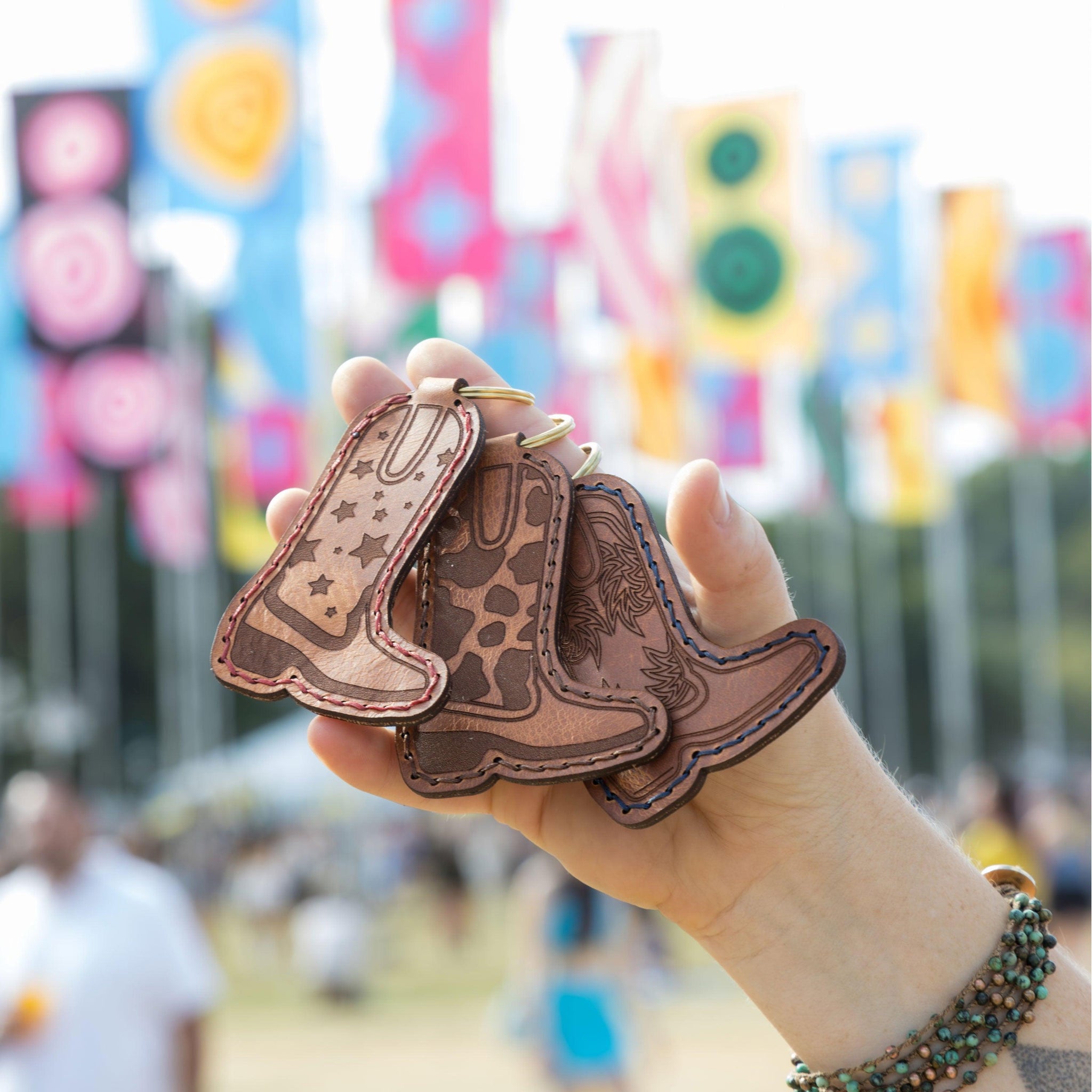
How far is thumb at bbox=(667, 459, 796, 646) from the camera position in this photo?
5.12 ft

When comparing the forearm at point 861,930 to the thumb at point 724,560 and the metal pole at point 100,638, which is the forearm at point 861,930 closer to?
the thumb at point 724,560

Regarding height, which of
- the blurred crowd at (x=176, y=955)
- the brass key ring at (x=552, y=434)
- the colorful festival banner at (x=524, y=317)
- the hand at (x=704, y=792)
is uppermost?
the colorful festival banner at (x=524, y=317)

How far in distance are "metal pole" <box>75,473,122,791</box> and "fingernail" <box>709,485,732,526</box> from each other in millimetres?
31038

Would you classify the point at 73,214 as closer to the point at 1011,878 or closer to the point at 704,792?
the point at 704,792

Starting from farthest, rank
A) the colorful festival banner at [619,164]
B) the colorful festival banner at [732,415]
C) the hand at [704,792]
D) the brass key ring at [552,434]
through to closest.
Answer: the colorful festival banner at [732,415] < the colorful festival banner at [619,164] < the brass key ring at [552,434] < the hand at [704,792]

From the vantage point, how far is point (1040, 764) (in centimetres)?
3203

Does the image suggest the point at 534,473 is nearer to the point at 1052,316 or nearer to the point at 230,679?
the point at 230,679

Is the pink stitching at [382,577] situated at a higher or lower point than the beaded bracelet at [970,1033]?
higher

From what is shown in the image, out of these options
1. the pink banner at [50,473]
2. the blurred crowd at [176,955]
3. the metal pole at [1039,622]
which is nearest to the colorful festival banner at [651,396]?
the blurred crowd at [176,955]

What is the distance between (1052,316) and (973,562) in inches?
1259

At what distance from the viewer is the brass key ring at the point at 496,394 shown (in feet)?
6.36

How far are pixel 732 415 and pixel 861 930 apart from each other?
1382 centimetres

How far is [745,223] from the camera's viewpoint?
12.2 meters

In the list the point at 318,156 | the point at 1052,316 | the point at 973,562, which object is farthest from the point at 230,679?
the point at 973,562
